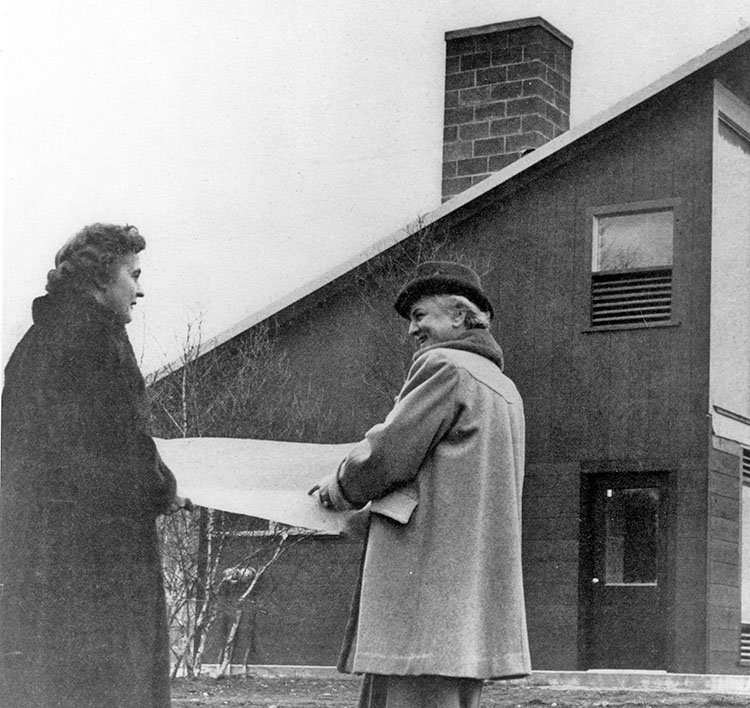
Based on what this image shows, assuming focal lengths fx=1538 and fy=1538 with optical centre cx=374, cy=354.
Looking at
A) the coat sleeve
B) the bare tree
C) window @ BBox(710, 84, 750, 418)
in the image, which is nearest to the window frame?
window @ BBox(710, 84, 750, 418)

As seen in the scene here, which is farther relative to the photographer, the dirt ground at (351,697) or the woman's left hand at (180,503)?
the dirt ground at (351,697)

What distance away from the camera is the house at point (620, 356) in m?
15.3

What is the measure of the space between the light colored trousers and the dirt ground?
593 centimetres

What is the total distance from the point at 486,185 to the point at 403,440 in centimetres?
1235

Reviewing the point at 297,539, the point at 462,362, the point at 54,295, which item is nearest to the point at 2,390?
the point at 54,295

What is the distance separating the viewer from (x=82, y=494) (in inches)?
194

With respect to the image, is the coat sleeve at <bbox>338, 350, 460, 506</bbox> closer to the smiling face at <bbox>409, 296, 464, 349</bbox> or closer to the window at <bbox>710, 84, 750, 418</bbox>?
the smiling face at <bbox>409, 296, 464, 349</bbox>

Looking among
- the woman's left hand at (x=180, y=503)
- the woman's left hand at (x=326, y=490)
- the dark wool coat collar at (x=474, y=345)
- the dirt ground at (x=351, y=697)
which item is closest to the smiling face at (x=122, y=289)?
the woman's left hand at (x=180, y=503)

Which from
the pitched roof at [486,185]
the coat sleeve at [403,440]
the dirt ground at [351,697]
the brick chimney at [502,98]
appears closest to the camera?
the coat sleeve at [403,440]

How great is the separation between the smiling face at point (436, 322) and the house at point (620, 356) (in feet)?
34.7

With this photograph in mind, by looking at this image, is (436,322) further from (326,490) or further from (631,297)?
(631,297)

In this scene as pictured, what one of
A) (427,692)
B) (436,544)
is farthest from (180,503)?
(427,692)

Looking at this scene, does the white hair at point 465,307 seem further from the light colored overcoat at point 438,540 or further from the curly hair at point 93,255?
the curly hair at point 93,255

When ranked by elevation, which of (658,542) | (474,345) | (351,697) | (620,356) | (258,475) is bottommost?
(351,697)
